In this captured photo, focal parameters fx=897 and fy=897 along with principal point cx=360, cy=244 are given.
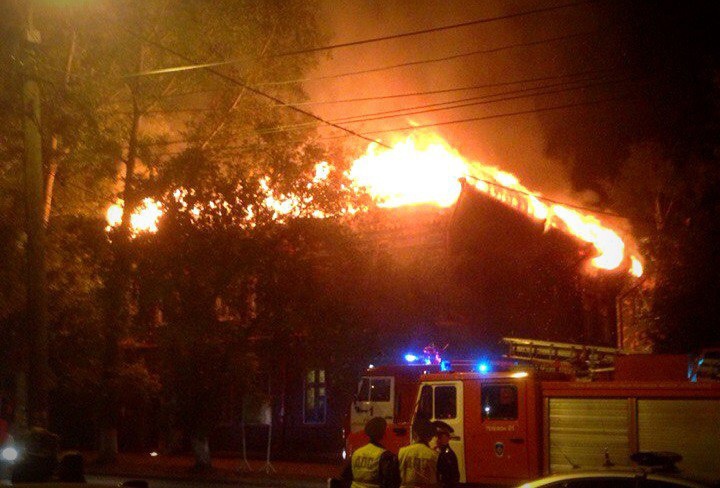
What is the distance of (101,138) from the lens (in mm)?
22844

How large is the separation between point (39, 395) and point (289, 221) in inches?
385

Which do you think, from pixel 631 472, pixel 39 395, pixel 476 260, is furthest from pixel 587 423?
pixel 476 260

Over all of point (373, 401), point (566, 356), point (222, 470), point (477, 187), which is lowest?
point (222, 470)

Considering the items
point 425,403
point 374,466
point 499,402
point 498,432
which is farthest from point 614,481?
point 425,403

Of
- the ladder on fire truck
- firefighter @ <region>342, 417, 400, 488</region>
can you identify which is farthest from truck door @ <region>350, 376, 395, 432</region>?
firefighter @ <region>342, 417, 400, 488</region>

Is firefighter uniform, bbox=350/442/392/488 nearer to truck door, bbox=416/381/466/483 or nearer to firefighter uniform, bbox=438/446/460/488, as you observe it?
firefighter uniform, bbox=438/446/460/488

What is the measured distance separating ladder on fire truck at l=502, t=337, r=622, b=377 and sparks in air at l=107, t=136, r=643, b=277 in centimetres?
855

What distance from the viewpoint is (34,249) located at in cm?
1364

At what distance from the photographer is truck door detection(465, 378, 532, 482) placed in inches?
526

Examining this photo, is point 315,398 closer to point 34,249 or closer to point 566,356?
point 566,356

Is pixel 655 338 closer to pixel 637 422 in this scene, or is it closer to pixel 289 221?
pixel 289 221

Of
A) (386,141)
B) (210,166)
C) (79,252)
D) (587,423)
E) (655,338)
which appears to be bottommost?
(587,423)

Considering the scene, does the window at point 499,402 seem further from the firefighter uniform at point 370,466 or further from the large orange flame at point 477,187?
the large orange flame at point 477,187

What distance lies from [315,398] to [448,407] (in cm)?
1436
